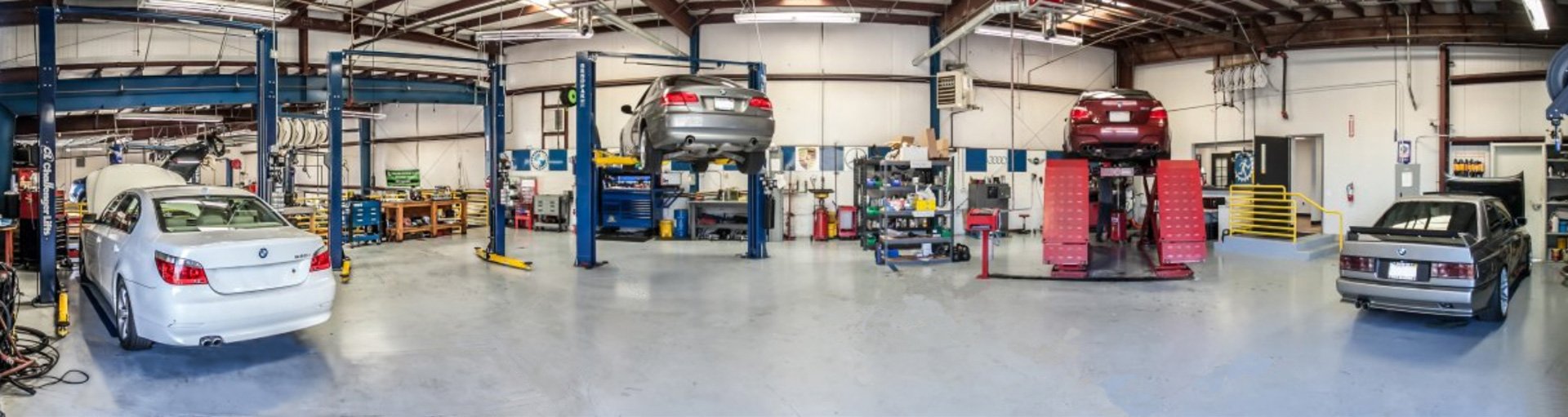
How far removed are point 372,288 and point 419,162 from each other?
14.1 metres

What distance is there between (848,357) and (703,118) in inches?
144

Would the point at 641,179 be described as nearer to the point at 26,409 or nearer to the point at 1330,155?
the point at 26,409

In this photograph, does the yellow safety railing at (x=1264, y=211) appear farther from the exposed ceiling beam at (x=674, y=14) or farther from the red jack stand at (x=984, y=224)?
the exposed ceiling beam at (x=674, y=14)

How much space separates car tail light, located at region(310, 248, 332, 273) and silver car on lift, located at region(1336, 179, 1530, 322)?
25.0ft

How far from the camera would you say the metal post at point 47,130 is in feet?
21.2

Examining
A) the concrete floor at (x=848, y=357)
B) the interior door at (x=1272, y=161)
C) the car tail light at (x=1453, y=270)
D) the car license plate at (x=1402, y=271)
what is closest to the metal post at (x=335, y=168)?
the concrete floor at (x=848, y=357)

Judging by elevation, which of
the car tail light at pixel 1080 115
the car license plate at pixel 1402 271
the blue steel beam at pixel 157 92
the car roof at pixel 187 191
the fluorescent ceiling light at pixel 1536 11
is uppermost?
the fluorescent ceiling light at pixel 1536 11

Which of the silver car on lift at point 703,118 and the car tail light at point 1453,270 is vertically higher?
the silver car on lift at point 703,118

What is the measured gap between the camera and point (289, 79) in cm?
1423

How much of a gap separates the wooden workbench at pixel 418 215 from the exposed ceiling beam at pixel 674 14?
5.72 meters

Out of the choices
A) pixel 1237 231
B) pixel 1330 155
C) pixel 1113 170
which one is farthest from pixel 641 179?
pixel 1330 155

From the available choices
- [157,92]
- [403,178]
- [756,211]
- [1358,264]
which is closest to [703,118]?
[756,211]

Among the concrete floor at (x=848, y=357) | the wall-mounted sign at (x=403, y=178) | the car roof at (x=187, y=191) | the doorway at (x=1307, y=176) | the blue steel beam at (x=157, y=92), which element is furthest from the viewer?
the wall-mounted sign at (x=403, y=178)

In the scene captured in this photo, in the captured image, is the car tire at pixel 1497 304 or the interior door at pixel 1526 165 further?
the interior door at pixel 1526 165
